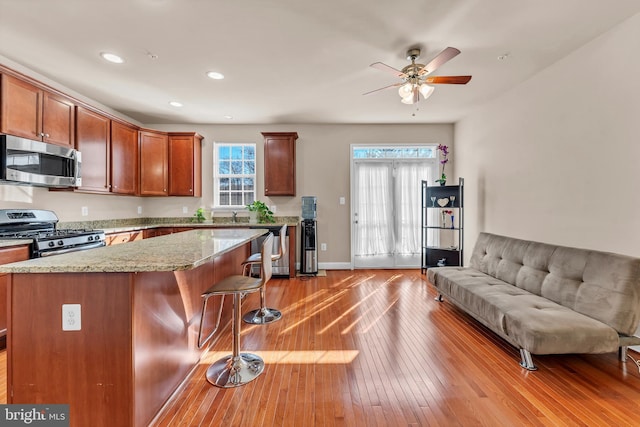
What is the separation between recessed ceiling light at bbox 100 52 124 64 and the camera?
2.74m

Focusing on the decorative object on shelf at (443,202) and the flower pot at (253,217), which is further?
the flower pot at (253,217)

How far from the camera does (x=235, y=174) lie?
513 cm

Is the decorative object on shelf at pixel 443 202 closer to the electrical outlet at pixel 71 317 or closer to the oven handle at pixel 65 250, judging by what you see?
the electrical outlet at pixel 71 317

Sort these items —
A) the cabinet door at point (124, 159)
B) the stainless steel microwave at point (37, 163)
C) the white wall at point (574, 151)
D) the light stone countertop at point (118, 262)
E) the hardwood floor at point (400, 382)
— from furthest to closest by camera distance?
the cabinet door at point (124, 159)
the stainless steel microwave at point (37, 163)
the white wall at point (574, 151)
the hardwood floor at point (400, 382)
the light stone countertop at point (118, 262)

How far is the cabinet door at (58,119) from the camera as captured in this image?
293cm

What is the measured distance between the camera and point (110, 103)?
4.06 m

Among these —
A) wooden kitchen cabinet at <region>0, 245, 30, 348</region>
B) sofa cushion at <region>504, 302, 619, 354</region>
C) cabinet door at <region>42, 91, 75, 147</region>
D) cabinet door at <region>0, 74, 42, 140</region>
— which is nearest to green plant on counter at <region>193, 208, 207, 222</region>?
cabinet door at <region>42, 91, 75, 147</region>

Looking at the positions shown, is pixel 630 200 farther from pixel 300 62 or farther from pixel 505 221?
pixel 300 62

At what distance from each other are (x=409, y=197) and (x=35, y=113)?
5.13 meters

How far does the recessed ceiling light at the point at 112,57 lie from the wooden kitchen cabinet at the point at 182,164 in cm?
190

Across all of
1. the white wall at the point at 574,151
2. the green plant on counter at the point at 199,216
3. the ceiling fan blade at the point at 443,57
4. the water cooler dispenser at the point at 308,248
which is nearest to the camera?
the ceiling fan blade at the point at 443,57

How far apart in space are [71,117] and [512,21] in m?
4.58

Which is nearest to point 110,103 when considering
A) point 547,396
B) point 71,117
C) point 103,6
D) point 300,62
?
point 71,117

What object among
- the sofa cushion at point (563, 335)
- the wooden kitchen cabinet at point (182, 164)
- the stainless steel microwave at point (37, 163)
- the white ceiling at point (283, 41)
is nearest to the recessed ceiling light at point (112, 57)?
the white ceiling at point (283, 41)
